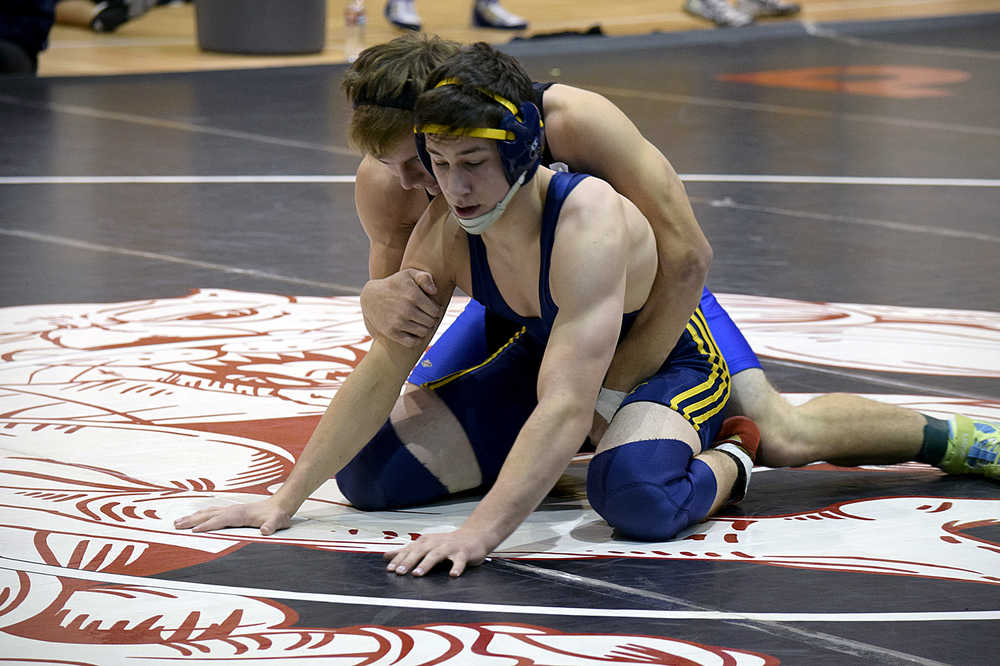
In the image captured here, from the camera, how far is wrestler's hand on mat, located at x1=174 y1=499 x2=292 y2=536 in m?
2.87

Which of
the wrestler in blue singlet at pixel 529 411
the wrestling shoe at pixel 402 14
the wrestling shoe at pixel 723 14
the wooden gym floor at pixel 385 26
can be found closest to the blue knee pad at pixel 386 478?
the wrestler in blue singlet at pixel 529 411

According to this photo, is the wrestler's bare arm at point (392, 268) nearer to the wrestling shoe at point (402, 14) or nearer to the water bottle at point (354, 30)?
the water bottle at point (354, 30)

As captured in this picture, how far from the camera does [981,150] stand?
7.41 meters

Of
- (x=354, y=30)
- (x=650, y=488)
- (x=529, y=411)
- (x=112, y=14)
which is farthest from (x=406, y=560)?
(x=112, y=14)

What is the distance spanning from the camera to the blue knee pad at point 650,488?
2.82 meters

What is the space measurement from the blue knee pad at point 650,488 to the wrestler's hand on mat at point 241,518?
0.59 meters

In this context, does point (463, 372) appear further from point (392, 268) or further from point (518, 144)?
point (518, 144)

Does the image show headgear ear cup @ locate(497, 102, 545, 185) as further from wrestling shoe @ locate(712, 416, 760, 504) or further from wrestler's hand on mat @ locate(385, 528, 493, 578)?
wrestling shoe @ locate(712, 416, 760, 504)

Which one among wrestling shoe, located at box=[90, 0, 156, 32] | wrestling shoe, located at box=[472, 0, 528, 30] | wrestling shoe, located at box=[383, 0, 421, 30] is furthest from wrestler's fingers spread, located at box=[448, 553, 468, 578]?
wrestling shoe, located at box=[90, 0, 156, 32]

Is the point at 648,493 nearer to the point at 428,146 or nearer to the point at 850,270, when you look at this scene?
the point at 428,146

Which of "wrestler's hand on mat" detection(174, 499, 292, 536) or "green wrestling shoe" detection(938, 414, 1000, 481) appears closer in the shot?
"wrestler's hand on mat" detection(174, 499, 292, 536)

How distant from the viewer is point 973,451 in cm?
325

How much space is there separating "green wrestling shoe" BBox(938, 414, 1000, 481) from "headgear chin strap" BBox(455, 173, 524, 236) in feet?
3.81

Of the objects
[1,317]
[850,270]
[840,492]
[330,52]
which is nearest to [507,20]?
[330,52]
